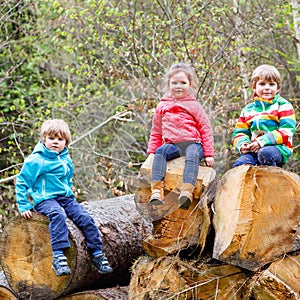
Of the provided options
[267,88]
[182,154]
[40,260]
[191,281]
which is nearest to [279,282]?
[191,281]

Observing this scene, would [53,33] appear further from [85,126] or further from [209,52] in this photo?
[209,52]

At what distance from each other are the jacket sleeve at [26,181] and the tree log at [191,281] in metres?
1.17

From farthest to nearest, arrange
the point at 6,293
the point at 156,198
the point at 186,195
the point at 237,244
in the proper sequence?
1. the point at 6,293
2. the point at 156,198
3. the point at 186,195
4. the point at 237,244

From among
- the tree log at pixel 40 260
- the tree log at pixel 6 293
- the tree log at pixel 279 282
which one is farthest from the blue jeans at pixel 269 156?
the tree log at pixel 6 293

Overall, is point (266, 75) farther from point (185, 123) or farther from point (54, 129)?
point (54, 129)

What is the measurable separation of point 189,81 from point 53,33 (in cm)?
767

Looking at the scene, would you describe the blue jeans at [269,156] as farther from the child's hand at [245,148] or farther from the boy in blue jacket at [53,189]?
the boy in blue jacket at [53,189]

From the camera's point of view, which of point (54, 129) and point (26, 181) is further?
point (54, 129)

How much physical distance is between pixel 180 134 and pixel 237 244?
968 millimetres

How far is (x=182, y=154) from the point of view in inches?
182

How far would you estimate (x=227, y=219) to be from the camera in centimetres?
421

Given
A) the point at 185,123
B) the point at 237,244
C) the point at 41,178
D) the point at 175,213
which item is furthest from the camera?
the point at 41,178

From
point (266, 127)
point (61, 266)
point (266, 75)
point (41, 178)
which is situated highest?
point (266, 75)

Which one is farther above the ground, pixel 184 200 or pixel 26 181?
pixel 26 181
